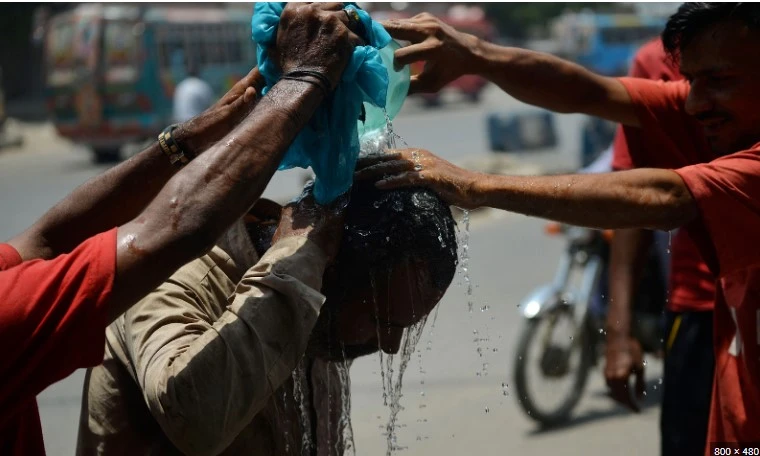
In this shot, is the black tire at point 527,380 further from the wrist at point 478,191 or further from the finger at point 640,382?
the wrist at point 478,191

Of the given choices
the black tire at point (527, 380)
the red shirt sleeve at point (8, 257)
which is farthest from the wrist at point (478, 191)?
the black tire at point (527, 380)

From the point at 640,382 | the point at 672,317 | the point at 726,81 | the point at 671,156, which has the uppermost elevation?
the point at 726,81

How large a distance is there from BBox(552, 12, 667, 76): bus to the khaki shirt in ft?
88.3

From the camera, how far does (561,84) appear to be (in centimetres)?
272

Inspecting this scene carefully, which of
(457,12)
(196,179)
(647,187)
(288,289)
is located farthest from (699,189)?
(457,12)

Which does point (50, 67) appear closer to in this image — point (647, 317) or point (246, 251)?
point (647, 317)

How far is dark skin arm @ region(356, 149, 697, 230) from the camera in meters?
1.84

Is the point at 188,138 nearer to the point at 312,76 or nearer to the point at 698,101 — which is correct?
the point at 312,76

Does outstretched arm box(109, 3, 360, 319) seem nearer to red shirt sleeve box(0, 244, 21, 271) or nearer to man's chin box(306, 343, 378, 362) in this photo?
red shirt sleeve box(0, 244, 21, 271)

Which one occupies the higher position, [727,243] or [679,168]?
[679,168]

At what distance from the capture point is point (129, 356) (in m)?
1.76

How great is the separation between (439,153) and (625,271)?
13386 mm

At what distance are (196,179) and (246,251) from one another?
1.46 ft

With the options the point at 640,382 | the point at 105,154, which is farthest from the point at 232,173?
the point at 105,154
